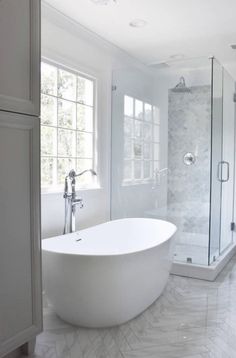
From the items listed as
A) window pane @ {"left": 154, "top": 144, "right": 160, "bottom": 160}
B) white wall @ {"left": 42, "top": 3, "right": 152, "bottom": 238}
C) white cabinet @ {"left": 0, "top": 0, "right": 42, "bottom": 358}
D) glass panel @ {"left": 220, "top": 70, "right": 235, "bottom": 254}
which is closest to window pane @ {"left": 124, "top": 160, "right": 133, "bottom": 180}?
white wall @ {"left": 42, "top": 3, "right": 152, "bottom": 238}

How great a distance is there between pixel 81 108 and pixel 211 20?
1.48m

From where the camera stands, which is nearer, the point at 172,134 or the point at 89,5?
the point at 89,5

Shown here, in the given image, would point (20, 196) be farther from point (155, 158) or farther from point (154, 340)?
point (155, 158)

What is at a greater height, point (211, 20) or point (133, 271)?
point (211, 20)

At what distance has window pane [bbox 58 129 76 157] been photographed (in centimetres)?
329

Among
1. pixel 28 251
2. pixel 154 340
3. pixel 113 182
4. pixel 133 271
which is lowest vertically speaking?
pixel 154 340

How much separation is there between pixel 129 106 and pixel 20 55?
233 centimetres

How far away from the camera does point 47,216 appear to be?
3.04 meters

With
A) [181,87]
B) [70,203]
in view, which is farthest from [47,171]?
[181,87]

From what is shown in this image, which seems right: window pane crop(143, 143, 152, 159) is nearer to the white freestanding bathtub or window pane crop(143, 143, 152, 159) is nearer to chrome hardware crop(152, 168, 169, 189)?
chrome hardware crop(152, 168, 169, 189)

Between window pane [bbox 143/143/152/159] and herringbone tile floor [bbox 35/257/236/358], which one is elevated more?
window pane [bbox 143/143/152/159]

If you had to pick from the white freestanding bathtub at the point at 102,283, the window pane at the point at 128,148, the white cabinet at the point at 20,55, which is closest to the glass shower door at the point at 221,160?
the window pane at the point at 128,148

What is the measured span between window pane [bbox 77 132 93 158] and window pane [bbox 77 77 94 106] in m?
0.35

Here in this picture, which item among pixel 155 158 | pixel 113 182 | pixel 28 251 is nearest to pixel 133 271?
pixel 28 251
